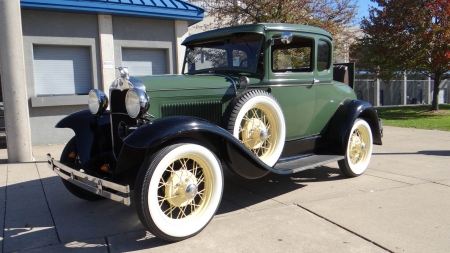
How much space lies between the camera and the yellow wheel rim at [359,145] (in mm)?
5125

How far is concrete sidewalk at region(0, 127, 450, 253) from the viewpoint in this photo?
3.01 m

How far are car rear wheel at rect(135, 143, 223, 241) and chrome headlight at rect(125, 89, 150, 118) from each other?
0.43 metres

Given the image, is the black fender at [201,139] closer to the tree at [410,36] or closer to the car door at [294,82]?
the car door at [294,82]

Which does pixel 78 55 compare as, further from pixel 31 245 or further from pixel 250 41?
pixel 31 245

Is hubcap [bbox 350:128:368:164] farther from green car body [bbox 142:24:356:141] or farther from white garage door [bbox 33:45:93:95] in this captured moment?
white garage door [bbox 33:45:93:95]

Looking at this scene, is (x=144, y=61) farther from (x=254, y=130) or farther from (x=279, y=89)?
(x=254, y=130)

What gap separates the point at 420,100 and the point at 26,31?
2322cm

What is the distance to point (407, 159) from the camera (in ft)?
20.8

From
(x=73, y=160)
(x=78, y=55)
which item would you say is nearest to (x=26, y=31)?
(x=78, y=55)

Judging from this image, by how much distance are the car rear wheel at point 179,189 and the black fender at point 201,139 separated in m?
0.14

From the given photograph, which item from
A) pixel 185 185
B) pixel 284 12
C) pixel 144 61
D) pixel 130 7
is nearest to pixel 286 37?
pixel 185 185

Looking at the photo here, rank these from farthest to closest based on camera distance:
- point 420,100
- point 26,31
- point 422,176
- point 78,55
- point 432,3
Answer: point 420,100 < point 432,3 < point 78,55 < point 26,31 < point 422,176

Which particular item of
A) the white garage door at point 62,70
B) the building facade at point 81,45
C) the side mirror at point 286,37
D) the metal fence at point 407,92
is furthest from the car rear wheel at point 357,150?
the metal fence at point 407,92

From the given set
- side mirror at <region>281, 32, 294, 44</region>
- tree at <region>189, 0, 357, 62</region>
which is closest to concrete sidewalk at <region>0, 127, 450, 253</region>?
side mirror at <region>281, 32, 294, 44</region>
